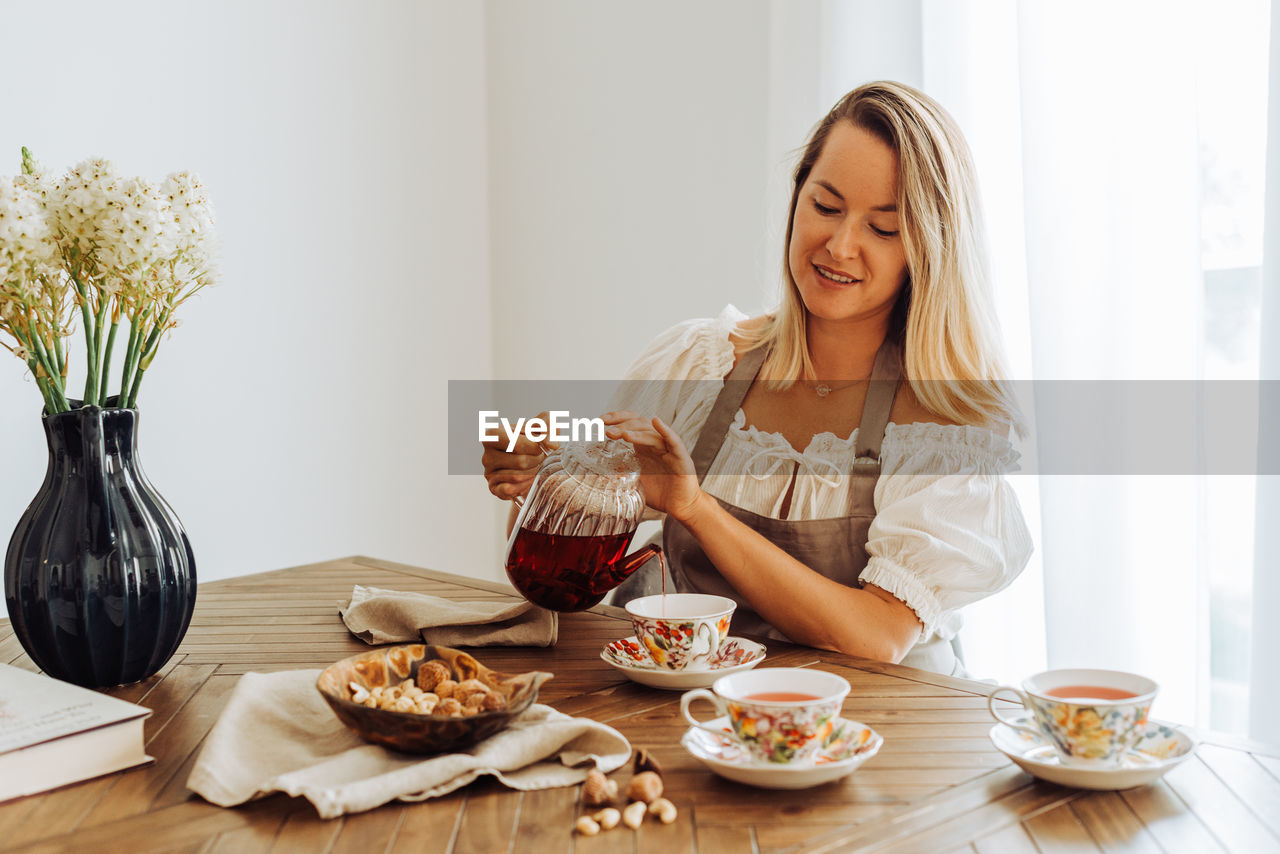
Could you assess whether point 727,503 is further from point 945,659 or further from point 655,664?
point 655,664

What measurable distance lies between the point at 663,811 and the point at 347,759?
0.80ft

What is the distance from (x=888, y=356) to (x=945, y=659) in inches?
18.1

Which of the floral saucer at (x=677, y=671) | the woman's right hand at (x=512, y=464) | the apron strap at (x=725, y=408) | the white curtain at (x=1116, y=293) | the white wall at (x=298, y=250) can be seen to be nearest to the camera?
the floral saucer at (x=677, y=671)

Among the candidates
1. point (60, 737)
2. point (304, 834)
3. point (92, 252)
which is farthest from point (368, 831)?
point (92, 252)

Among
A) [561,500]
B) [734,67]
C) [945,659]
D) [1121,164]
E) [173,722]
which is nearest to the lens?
[173,722]

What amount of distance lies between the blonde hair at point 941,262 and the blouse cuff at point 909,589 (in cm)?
30

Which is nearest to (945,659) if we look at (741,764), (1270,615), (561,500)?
(1270,615)

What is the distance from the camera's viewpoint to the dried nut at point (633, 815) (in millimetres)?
757

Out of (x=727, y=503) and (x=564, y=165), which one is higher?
(x=564, y=165)

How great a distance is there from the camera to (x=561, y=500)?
110cm

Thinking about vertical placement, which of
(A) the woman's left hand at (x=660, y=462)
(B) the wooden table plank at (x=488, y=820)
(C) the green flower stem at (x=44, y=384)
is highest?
(C) the green flower stem at (x=44, y=384)

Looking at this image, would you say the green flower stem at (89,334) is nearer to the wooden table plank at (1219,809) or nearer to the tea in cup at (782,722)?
the tea in cup at (782,722)

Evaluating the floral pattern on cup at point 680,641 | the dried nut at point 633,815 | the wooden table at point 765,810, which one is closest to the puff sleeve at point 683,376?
the floral pattern on cup at point 680,641

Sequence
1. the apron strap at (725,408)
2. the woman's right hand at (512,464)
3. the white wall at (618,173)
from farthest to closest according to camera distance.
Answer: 1. the white wall at (618,173)
2. the apron strap at (725,408)
3. the woman's right hand at (512,464)
